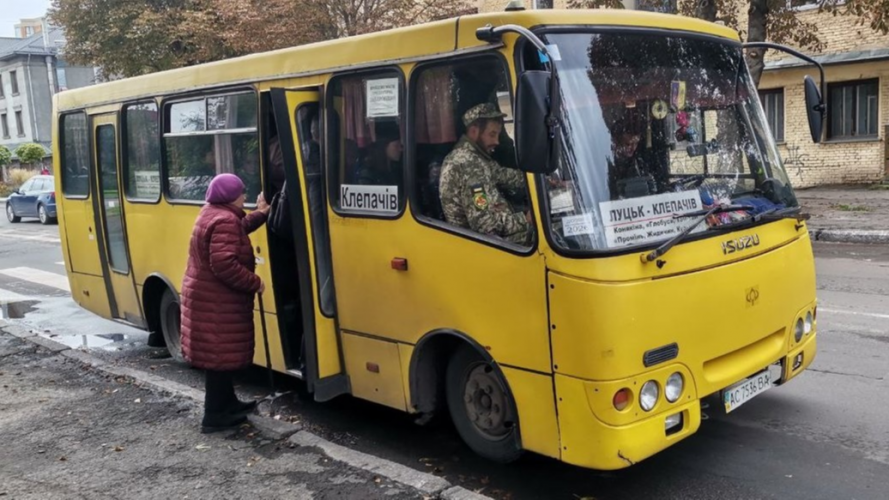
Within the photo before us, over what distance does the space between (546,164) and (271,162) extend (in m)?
2.80

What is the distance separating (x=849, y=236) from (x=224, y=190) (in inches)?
461

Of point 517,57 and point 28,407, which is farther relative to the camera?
point 28,407

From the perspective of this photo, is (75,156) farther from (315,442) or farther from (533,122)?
(533,122)

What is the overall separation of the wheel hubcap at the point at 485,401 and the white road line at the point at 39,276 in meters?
10.2

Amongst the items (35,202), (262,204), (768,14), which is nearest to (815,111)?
→ (262,204)

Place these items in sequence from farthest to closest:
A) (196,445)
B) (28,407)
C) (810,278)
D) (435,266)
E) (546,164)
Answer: (28,407) → (196,445) → (810,278) → (435,266) → (546,164)

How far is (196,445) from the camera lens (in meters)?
5.39

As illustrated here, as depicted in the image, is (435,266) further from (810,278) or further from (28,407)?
(28,407)

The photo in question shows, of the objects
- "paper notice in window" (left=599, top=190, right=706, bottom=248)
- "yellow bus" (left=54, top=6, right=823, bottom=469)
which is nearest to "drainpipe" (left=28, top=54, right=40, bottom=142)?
"yellow bus" (left=54, top=6, right=823, bottom=469)

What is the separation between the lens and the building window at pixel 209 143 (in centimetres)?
614

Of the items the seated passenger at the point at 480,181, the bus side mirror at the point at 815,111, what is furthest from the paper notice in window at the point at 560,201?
the bus side mirror at the point at 815,111

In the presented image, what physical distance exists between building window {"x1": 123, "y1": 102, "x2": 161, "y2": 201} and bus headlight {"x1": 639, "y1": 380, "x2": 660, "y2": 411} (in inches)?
197

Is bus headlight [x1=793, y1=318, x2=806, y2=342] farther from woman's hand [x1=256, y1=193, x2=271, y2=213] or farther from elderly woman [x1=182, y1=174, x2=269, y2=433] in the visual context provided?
woman's hand [x1=256, y1=193, x2=271, y2=213]

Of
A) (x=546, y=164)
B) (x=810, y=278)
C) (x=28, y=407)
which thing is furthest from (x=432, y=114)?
(x=28, y=407)
